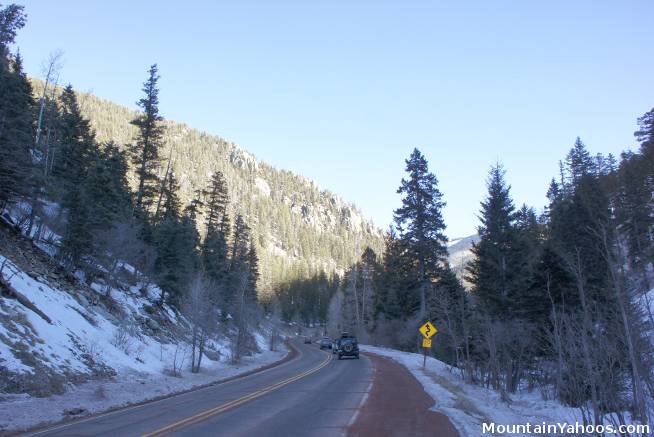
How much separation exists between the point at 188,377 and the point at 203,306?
4493 millimetres

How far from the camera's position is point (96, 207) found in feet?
96.0

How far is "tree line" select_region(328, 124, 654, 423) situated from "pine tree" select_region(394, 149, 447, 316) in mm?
88

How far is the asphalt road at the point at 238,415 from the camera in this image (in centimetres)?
1004

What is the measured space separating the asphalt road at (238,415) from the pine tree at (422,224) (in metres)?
22.3

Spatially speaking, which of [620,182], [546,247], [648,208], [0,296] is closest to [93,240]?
[0,296]

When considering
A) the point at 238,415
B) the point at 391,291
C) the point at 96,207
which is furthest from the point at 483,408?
the point at 391,291

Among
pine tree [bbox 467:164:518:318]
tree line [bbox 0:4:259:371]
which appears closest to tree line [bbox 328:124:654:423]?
pine tree [bbox 467:164:518:318]

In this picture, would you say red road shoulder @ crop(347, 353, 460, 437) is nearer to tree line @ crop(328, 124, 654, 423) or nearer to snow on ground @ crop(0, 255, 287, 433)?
tree line @ crop(328, 124, 654, 423)

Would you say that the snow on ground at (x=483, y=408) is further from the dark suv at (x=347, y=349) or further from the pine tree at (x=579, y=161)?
the pine tree at (x=579, y=161)

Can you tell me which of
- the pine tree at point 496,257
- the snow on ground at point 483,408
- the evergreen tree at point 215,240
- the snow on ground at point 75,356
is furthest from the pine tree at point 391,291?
the snow on ground at point 75,356

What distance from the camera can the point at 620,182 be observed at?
169 feet

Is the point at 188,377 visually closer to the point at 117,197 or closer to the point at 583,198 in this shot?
the point at 117,197

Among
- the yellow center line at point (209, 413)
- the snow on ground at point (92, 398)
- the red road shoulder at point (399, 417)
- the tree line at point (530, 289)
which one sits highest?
the tree line at point (530, 289)

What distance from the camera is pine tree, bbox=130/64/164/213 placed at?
142 feet
